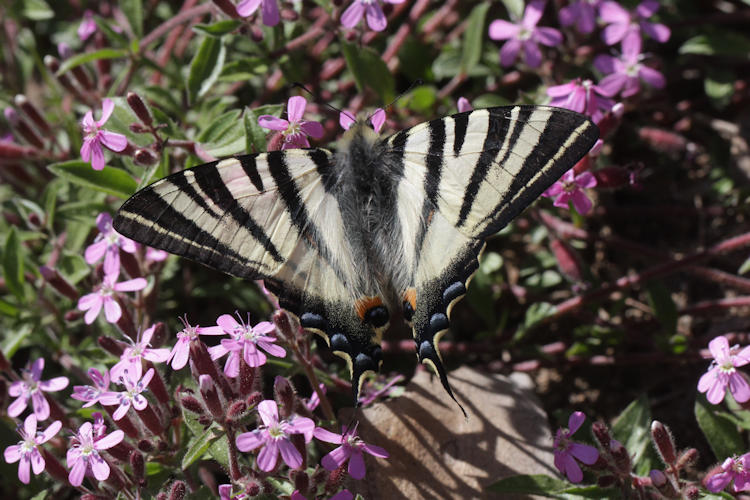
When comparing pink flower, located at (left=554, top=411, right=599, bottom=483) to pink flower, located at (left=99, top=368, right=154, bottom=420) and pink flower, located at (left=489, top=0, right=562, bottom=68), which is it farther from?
pink flower, located at (left=489, top=0, right=562, bottom=68)

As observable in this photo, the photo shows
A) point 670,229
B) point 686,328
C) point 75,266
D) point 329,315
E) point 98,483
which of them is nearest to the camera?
point 329,315

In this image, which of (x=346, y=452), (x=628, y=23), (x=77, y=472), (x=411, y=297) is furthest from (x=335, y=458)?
(x=628, y=23)

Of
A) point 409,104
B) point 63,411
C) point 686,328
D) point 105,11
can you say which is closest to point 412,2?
point 409,104

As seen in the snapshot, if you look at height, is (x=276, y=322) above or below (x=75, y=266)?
above

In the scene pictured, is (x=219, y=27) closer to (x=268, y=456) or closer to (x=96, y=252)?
(x=96, y=252)

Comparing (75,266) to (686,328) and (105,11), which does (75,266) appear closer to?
(105,11)

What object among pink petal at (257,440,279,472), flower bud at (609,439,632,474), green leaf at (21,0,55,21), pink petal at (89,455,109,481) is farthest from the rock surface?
green leaf at (21,0,55,21)

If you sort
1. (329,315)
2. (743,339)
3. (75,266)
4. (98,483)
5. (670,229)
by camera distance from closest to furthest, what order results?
(329,315) → (98,483) → (743,339) → (75,266) → (670,229)
